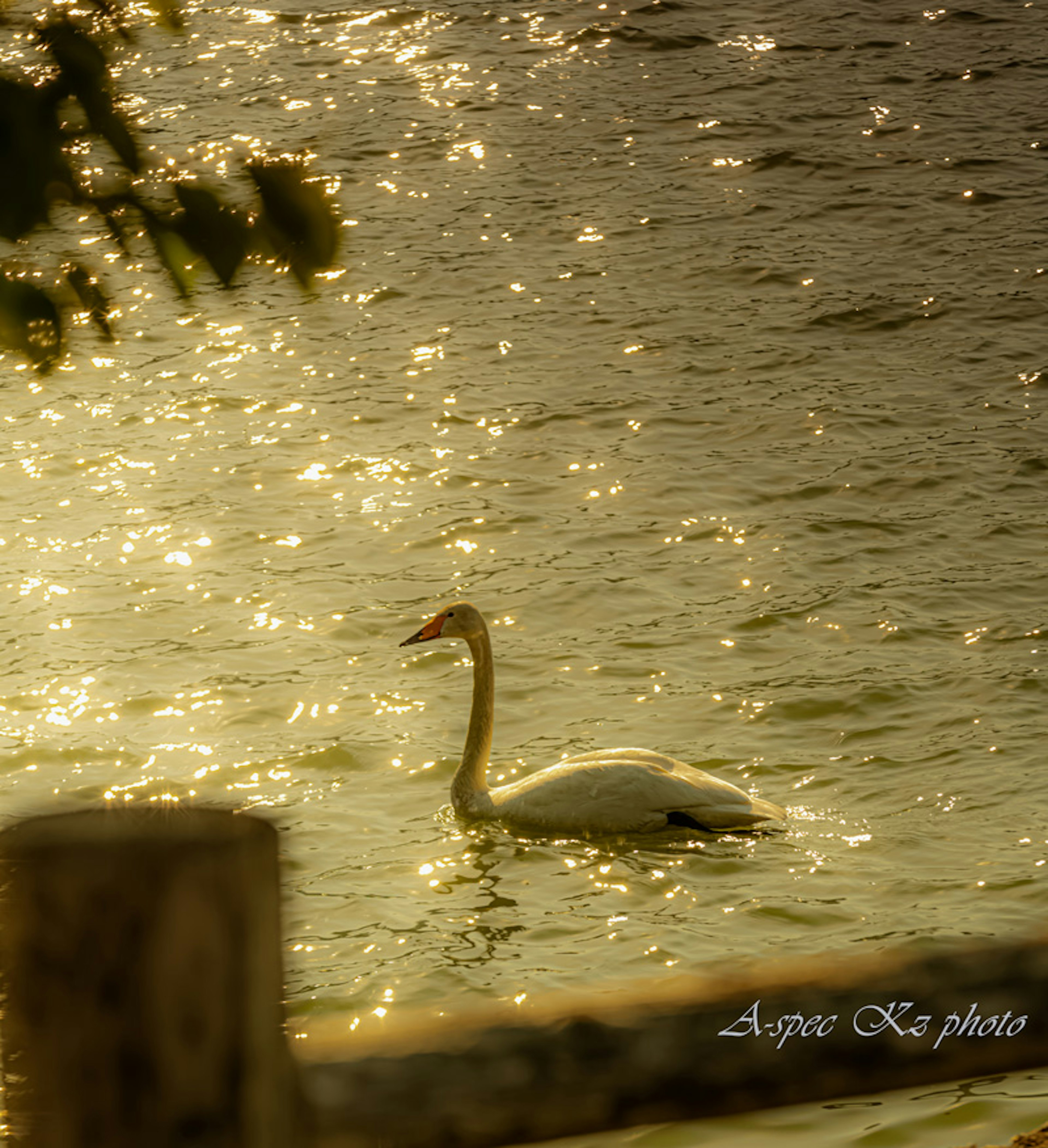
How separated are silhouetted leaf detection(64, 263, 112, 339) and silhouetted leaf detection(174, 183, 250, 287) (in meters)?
0.15

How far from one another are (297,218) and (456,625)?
21.7 feet

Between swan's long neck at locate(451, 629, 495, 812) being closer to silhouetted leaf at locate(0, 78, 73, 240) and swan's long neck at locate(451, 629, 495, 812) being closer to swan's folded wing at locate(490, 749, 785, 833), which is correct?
swan's folded wing at locate(490, 749, 785, 833)

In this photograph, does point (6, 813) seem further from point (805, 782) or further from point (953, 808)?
point (953, 808)

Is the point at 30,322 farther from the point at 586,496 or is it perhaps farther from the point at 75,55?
the point at 586,496

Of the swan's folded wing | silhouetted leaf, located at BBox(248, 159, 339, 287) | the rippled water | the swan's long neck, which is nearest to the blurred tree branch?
silhouetted leaf, located at BBox(248, 159, 339, 287)

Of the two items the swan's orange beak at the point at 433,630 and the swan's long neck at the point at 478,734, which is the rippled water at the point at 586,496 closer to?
the swan's long neck at the point at 478,734

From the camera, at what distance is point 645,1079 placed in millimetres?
1741

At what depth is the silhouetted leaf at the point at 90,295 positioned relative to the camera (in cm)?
215

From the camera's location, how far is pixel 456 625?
8.61m

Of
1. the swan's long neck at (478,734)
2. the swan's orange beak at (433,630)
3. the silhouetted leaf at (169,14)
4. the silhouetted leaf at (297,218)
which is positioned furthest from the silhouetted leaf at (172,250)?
the swan's orange beak at (433,630)

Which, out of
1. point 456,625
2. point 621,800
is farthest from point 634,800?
point 456,625

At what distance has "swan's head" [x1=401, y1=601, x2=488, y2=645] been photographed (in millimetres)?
8570

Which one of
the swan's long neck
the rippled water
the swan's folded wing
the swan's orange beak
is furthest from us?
the swan's orange beak

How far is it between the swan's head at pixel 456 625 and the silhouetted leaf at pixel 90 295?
20.9 ft
